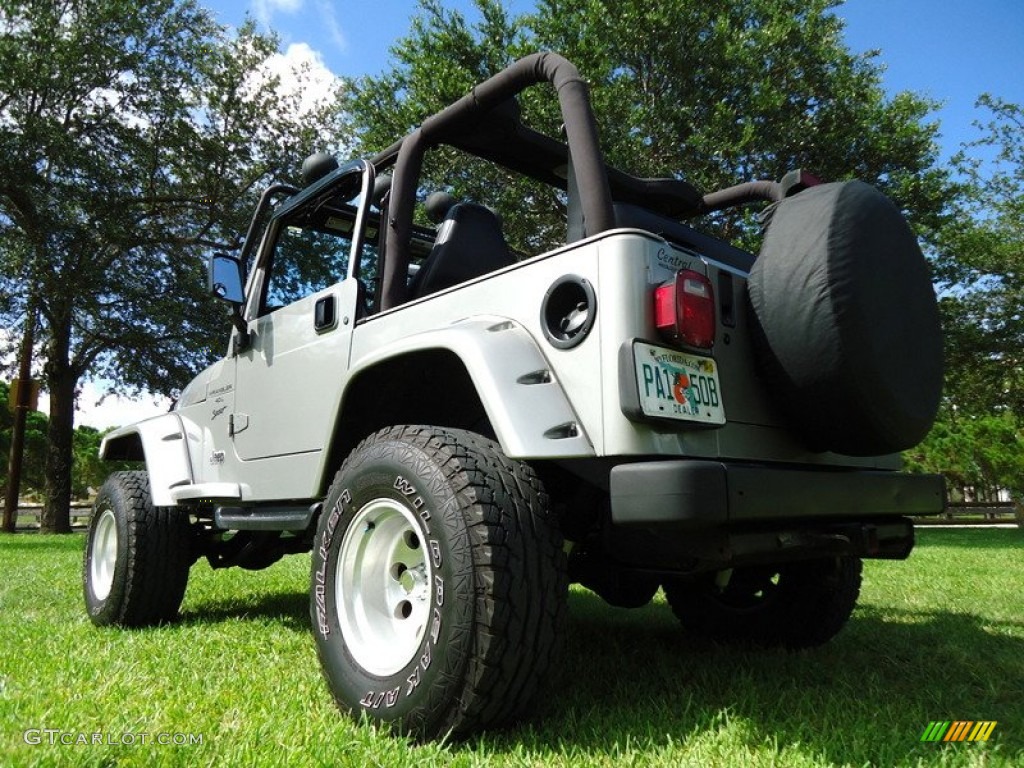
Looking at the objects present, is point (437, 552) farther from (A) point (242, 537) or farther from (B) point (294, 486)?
(A) point (242, 537)

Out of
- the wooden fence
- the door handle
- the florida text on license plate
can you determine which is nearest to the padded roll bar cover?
the door handle

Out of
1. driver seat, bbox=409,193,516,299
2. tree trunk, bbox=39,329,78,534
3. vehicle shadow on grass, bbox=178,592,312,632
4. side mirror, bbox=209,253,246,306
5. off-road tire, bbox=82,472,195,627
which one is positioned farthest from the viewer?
tree trunk, bbox=39,329,78,534

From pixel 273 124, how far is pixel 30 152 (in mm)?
4763

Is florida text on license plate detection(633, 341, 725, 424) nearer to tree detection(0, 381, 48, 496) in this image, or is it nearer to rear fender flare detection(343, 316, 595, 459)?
rear fender flare detection(343, 316, 595, 459)

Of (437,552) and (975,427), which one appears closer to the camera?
(437,552)

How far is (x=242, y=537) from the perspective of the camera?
443 cm

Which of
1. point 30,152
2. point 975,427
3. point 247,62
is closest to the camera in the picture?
point 30,152

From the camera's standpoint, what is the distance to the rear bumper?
6.17 feet

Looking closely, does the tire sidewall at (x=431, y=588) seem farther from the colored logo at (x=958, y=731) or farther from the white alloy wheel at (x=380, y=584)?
the colored logo at (x=958, y=731)

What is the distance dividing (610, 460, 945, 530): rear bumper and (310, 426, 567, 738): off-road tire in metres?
0.30

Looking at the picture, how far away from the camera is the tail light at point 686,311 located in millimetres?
2088

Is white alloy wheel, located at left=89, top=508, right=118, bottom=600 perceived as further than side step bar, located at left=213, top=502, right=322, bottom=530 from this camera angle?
Yes

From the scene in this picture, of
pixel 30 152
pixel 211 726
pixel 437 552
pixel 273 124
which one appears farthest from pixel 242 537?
pixel 273 124

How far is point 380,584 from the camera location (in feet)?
8.20
